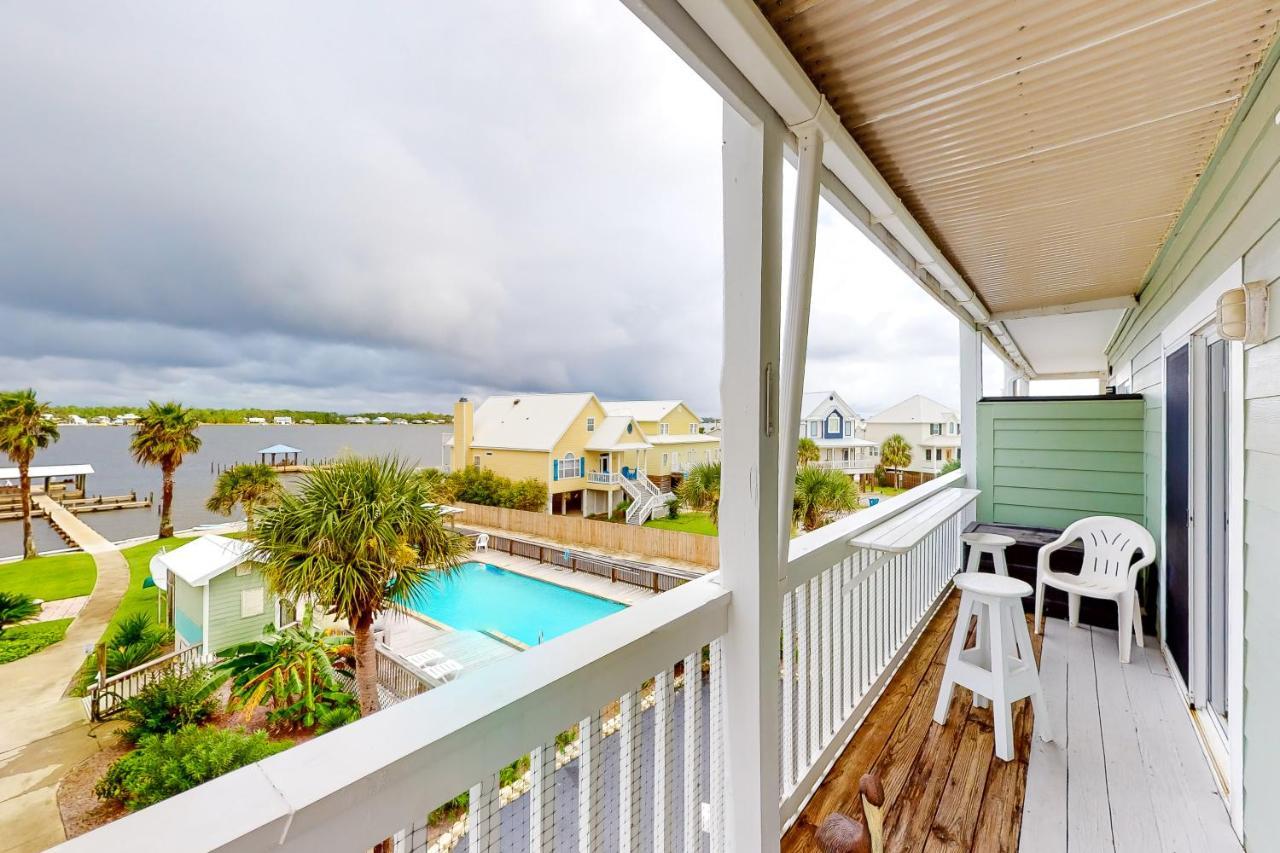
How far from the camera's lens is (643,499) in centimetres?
554

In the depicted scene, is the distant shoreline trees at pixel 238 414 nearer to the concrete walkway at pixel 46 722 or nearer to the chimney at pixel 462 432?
the concrete walkway at pixel 46 722

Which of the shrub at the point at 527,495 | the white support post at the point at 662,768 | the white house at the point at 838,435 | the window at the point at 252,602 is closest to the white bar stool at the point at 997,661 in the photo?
the white support post at the point at 662,768

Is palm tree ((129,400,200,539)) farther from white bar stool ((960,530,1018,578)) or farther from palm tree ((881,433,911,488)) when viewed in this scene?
palm tree ((881,433,911,488))

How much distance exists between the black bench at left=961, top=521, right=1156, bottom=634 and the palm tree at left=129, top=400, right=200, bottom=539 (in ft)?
14.1

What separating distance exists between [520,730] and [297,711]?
6.24ft

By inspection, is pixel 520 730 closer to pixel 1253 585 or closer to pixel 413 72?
pixel 1253 585

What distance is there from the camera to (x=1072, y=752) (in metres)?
2.03

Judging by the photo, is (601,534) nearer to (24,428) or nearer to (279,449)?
(279,449)

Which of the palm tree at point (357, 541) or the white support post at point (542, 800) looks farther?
the palm tree at point (357, 541)

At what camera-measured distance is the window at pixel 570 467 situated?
17.8 feet

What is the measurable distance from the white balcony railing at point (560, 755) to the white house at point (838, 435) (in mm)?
5198

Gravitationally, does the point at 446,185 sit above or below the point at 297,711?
above

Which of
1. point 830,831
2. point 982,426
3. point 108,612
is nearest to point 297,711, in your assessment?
point 108,612

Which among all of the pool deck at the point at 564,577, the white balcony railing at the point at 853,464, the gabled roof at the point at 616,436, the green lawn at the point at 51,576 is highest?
the gabled roof at the point at 616,436
